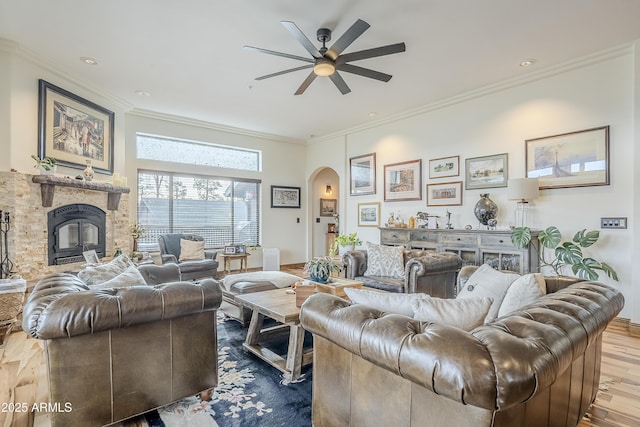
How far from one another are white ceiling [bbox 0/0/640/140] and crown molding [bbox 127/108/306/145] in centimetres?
76

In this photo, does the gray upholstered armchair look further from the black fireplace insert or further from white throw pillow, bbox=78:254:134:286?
white throw pillow, bbox=78:254:134:286

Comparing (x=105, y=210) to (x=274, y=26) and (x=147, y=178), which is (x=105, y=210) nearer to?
(x=147, y=178)

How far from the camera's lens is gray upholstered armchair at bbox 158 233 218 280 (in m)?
4.78

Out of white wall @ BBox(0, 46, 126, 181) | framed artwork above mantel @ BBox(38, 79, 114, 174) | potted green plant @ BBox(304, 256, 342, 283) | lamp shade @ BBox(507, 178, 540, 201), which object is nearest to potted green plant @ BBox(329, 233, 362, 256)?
potted green plant @ BBox(304, 256, 342, 283)

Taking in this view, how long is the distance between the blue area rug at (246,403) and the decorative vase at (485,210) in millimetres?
3235

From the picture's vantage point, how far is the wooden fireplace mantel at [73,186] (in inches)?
152

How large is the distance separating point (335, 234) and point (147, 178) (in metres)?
4.50

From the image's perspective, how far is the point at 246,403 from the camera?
82.4 inches

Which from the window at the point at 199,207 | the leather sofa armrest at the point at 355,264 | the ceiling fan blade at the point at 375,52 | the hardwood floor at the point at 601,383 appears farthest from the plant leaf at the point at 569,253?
the window at the point at 199,207

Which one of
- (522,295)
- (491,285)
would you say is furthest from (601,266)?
(522,295)

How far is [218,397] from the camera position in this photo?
2.15m

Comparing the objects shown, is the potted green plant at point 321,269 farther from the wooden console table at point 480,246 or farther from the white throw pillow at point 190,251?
the white throw pillow at point 190,251

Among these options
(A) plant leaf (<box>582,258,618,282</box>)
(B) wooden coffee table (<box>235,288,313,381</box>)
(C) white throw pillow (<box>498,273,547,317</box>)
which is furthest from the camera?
(A) plant leaf (<box>582,258,618,282</box>)

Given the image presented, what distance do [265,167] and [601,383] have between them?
6.40 metres
